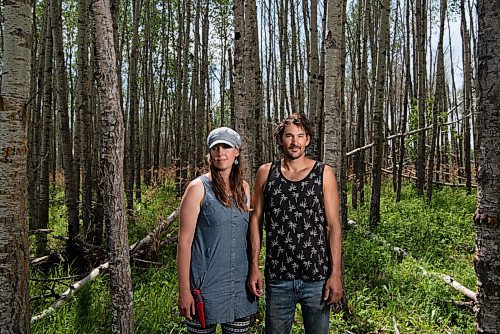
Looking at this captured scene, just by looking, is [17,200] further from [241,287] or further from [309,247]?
[309,247]

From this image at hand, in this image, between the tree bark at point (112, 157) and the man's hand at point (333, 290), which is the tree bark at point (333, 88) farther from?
Result: the tree bark at point (112, 157)

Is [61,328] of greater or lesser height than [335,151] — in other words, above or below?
below

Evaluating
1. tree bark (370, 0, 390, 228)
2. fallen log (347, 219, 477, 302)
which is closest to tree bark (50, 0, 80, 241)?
fallen log (347, 219, 477, 302)

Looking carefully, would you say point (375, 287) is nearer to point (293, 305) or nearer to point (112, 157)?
point (293, 305)

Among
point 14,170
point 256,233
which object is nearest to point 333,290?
point 256,233

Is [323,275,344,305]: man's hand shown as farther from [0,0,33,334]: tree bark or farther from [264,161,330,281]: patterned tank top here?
[0,0,33,334]: tree bark

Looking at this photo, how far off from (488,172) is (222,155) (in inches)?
48.7

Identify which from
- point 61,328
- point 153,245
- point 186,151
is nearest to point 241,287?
point 61,328

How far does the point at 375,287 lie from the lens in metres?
4.91

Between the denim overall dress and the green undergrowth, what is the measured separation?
5.08 feet

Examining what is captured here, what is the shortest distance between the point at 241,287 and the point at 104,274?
3.01m

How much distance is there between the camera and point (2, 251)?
2457mm

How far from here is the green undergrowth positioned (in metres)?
3.81

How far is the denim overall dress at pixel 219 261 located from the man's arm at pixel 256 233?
0.05 meters
